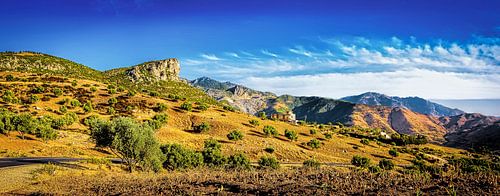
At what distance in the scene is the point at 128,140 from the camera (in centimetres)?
2952

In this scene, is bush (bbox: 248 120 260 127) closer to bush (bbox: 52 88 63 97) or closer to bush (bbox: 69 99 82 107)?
bush (bbox: 69 99 82 107)

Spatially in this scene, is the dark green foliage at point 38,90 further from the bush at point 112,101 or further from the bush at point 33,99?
the bush at point 112,101

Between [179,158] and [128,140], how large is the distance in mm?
8438

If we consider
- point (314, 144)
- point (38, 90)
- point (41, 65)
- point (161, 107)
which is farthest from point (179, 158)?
point (41, 65)

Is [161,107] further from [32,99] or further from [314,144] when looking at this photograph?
[314,144]

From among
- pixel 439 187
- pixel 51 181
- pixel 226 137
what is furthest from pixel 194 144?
pixel 439 187

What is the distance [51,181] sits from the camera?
2214 cm

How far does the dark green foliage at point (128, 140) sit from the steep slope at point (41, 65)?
98.8m

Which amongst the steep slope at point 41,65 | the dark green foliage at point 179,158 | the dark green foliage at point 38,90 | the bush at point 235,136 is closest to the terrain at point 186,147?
the dark green foliage at point 38,90

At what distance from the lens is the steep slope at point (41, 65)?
11761 cm

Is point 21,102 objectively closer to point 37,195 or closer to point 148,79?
point 37,195

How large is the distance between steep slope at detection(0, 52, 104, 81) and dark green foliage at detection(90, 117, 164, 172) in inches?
3891

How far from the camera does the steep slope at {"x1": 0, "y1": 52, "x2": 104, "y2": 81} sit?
118m

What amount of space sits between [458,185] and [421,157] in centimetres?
6597
